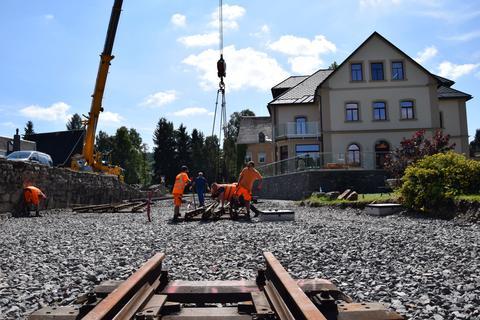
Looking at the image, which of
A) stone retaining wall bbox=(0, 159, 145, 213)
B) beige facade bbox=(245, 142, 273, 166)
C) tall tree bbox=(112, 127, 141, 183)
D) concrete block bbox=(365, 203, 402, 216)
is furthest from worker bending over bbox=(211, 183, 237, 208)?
tall tree bbox=(112, 127, 141, 183)

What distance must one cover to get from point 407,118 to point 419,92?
7.76 feet

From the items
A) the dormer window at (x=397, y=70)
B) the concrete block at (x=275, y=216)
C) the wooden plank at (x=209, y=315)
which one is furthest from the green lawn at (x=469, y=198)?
the dormer window at (x=397, y=70)

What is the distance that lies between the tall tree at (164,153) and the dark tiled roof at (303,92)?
120 feet

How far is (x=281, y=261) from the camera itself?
548 centimetres

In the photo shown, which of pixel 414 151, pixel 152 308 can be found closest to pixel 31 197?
pixel 152 308

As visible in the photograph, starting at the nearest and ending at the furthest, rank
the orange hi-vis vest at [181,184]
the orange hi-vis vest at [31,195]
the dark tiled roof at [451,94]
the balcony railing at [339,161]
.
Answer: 1. the orange hi-vis vest at [181,184]
2. the orange hi-vis vest at [31,195]
3. the balcony railing at [339,161]
4. the dark tiled roof at [451,94]

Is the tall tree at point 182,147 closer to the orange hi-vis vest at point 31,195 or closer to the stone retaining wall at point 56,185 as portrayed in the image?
the stone retaining wall at point 56,185

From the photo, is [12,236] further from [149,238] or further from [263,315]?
[263,315]

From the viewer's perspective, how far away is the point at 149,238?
8055 mm

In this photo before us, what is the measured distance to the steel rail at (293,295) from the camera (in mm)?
2289

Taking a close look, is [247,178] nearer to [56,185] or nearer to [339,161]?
[56,185]

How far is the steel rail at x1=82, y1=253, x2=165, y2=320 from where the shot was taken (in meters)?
2.34

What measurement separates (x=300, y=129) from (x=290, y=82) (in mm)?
10562

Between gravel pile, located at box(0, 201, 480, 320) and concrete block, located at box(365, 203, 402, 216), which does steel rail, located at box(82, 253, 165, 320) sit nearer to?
gravel pile, located at box(0, 201, 480, 320)
